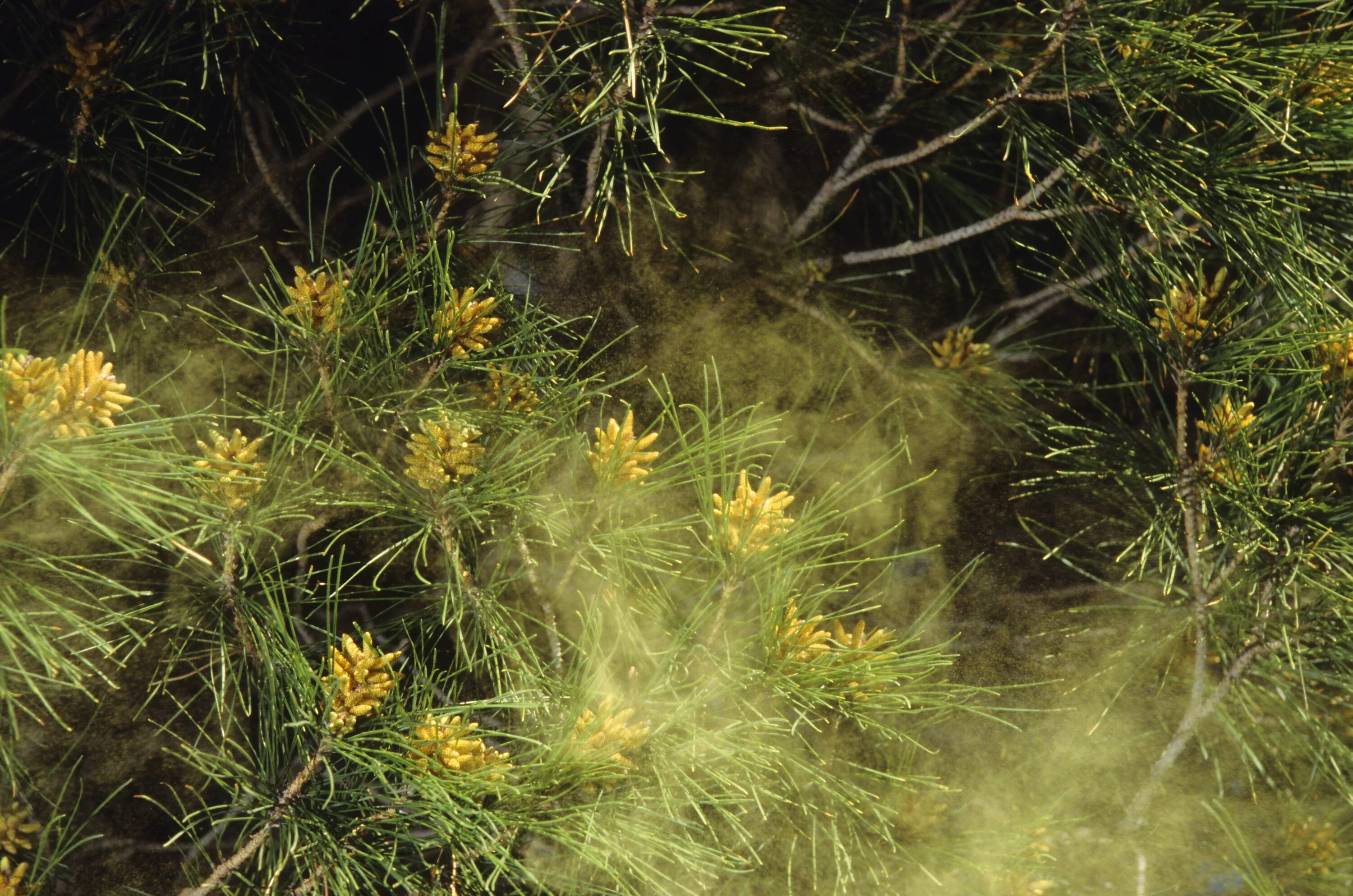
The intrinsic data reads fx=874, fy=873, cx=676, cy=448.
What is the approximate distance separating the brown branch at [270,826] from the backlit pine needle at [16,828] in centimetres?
13

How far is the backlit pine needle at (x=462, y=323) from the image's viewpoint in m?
0.54

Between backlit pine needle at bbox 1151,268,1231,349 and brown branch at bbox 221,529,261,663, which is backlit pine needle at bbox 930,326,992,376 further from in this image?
brown branch at bbox 221,529,261,663

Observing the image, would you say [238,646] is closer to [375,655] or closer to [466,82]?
[375,655]

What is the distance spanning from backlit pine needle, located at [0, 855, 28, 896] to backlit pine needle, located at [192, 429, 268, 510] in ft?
0.91

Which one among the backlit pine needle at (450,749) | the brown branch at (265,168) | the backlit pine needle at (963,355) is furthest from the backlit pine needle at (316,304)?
the backlit pine needle at (963,355)

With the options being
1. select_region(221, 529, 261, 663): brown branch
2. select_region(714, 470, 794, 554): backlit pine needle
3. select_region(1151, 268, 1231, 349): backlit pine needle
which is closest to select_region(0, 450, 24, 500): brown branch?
select_region(221, 529, 261, 663): brown branch

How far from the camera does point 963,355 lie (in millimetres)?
817

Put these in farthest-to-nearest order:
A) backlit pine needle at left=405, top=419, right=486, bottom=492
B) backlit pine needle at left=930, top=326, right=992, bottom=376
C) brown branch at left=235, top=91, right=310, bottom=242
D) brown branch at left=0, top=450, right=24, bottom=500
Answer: backlit pine needle at left=930, top=326, right=992, bottom=376, brown branch at left=235, top=91, right=310, bottom=242, backlit pine needle at left=405, top=419, right=486, bottom=492, brown branch at left=0, top=450, right=24, bottom=500

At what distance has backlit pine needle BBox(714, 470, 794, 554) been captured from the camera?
0.56 metres

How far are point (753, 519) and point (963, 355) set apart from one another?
362 millimetres

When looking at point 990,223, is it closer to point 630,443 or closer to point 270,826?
point 630,443

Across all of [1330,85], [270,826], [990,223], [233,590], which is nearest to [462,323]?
[233,590]

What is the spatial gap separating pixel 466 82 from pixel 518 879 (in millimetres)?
598

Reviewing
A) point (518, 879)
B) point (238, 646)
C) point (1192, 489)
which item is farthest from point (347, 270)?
point (1192, 489)
